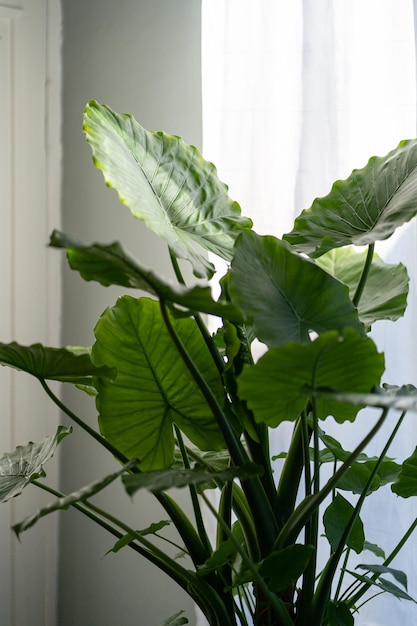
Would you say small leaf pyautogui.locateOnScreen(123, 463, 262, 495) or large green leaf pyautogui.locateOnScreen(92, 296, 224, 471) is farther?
large green leaf pyautogui.locateOnScreen(92, 296, 224, 471)

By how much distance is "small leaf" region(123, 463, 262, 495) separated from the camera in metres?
0.58

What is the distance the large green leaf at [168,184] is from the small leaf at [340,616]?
1.31 ft

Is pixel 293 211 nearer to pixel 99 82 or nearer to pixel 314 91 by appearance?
pixel 314 91

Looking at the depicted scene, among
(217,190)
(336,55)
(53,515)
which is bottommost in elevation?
(53,515)

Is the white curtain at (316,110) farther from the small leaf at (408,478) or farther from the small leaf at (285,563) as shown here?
the small leaf at (285,563)

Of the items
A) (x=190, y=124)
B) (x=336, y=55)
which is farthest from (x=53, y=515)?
(x=336, y=55)

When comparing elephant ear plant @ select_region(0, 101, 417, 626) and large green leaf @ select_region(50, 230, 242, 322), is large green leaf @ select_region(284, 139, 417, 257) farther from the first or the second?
large green leaf @ select_region(50, 230, 242, 322)

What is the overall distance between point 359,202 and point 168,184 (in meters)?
0.23

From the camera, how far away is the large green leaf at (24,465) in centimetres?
82

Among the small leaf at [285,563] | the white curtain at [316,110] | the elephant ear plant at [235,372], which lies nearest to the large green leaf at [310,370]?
the elephant ear plant at [235,372]

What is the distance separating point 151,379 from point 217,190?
26 cm

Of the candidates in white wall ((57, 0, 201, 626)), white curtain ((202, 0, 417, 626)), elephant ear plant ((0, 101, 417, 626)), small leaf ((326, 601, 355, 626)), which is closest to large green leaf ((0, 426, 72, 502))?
elephant ear plant ((0, 101, 417, 626))

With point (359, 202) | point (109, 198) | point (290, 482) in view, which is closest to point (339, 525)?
point (290, 482)

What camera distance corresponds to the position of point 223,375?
0.77 metres
